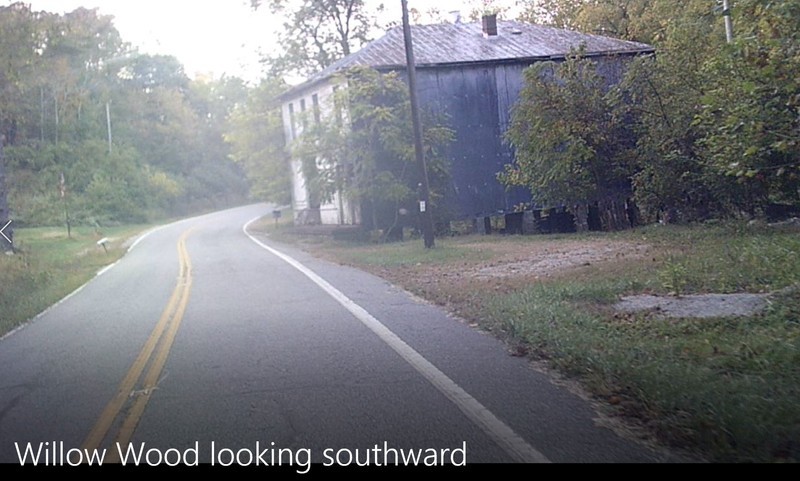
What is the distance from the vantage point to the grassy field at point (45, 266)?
57.0ft

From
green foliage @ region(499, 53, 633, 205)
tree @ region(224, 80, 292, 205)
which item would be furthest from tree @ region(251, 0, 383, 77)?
green foliage @ region(499, 53, 633, 205)

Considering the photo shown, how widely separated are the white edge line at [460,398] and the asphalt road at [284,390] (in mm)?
20

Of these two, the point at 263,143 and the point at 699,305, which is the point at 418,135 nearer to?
the point at 699,305

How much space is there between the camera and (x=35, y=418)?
7746 mm

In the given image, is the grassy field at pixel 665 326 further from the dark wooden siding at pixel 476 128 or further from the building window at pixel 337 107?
the dark wooden siding at pixel 476 128

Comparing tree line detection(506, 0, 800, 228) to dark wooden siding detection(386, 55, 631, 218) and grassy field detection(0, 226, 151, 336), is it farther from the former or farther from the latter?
grassy field detection(0, 226, 151, 336)

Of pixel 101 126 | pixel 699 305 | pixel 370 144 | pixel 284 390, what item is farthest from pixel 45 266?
pixel 101 126

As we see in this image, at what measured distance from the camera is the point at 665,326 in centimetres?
1021

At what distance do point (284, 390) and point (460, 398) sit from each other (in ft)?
5.78

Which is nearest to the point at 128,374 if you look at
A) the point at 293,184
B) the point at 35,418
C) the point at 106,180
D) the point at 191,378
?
the point at 191,378

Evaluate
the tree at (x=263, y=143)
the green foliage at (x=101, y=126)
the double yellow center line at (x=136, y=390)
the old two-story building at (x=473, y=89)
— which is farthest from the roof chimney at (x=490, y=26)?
the double yellow center line at (x=136, y=390)

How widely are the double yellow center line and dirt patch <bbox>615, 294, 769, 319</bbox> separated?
606 cm

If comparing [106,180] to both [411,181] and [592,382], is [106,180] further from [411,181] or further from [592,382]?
[592,382]

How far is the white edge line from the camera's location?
609 cm
